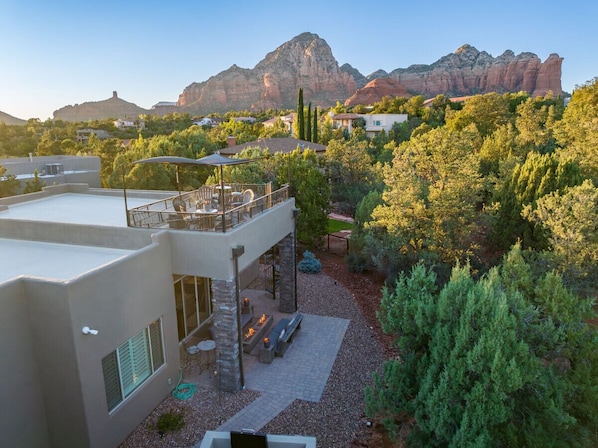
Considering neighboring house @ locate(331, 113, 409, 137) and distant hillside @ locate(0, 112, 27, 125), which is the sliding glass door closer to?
neighboring house @ locate(331, 113, 409, 137)

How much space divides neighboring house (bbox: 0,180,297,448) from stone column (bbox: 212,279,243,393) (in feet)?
0.09

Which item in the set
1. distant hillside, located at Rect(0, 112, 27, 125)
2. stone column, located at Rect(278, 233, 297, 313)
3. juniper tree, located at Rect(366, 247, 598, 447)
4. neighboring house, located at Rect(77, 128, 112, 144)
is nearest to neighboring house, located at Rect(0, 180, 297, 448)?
stone column, located at Rect(278, 233, 297, 313)

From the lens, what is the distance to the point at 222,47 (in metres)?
49.3

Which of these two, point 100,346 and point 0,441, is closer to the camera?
point 0,441

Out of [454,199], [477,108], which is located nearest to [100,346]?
[454,199]

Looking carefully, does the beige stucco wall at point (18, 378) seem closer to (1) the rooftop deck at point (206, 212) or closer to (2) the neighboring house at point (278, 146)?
(1) the rooftop deck at point (206, 212)

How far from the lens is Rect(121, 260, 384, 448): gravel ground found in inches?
343

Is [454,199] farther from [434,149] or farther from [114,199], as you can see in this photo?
[114,199]

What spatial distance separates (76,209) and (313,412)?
11110 mm

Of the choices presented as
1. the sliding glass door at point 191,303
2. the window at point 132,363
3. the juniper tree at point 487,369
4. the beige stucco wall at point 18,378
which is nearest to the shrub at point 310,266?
the sliding glass door at point 191,303

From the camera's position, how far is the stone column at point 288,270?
47.6 feet

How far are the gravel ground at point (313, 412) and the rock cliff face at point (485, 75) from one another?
178m

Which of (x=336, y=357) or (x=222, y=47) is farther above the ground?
(x=222, y=47)

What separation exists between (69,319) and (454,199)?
1351 cm
